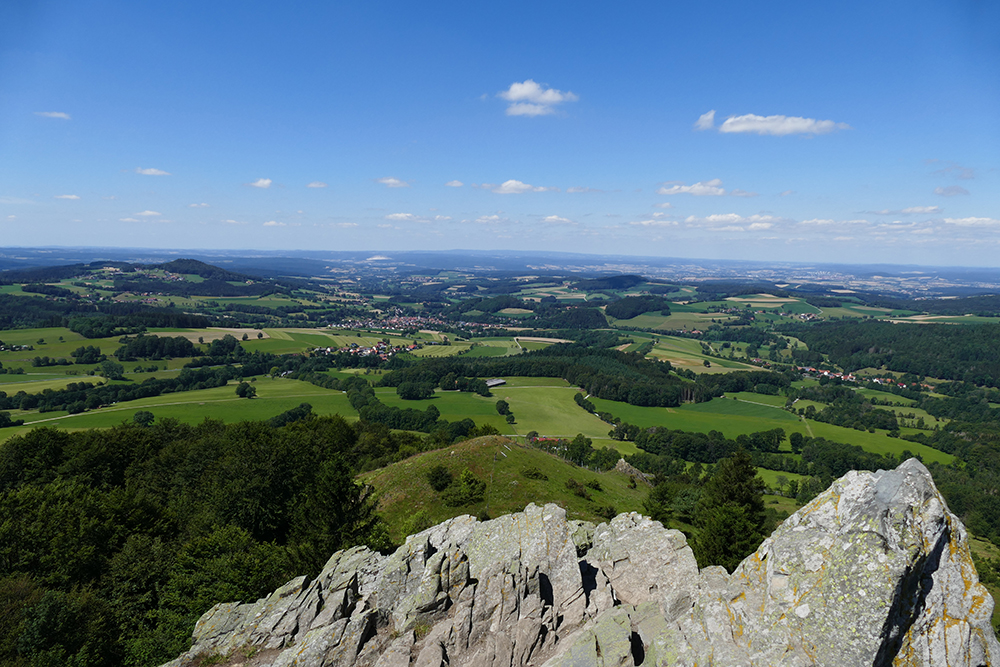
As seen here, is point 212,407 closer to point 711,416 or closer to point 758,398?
point 711,416

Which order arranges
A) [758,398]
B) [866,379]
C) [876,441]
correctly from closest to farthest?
1. [876,441]
2. [758,398]
3. [866,379]

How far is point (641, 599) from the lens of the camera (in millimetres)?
19203

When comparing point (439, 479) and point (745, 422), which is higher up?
point (439, 479)

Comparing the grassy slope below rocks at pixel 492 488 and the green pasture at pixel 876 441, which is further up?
the grassy slope below rocks at pixel 492 488

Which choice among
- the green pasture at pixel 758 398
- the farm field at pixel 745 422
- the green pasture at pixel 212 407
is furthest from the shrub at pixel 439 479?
the green pasture at pixel 758 398

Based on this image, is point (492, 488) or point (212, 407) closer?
point (492, 488)

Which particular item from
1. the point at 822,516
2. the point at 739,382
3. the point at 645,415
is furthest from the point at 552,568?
the point at 739,382

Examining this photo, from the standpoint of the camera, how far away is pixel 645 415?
126 metres

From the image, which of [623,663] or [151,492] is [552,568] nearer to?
[623,663]

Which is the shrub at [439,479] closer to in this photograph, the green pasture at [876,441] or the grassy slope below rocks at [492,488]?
the grassy slope below rocks at [492,488]

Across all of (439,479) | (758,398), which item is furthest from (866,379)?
A: (439,479)

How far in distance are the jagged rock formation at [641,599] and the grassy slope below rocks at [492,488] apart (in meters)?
18.0

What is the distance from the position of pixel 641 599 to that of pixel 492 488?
30815 millimetres

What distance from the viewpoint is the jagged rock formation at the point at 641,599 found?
34.1 ft
